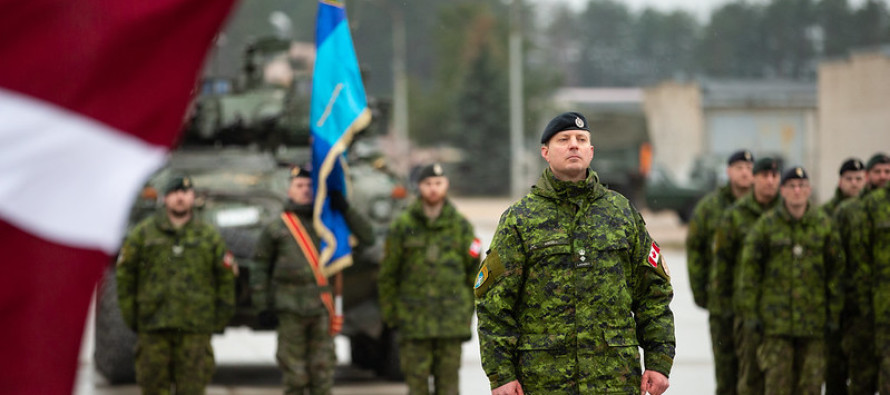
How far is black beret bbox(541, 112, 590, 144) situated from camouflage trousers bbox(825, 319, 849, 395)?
4.23 metres

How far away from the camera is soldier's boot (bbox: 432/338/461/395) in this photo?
9211 mm

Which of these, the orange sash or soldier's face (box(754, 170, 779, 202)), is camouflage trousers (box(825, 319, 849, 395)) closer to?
soldier's face (box(754, 170, 779, 202))

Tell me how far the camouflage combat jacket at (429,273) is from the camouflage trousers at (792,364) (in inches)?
74.7

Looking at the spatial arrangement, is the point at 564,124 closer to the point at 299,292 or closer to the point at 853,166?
the point at 299,292

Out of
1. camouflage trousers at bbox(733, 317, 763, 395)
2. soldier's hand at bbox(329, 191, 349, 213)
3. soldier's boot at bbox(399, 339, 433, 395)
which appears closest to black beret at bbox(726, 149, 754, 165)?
camouflage trousers at bbox(733, 317, 763, 395)

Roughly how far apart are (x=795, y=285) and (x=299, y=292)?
315 centimetres

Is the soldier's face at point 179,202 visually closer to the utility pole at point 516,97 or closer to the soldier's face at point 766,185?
the soldier's face at point 766,185

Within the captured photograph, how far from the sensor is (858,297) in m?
8.81

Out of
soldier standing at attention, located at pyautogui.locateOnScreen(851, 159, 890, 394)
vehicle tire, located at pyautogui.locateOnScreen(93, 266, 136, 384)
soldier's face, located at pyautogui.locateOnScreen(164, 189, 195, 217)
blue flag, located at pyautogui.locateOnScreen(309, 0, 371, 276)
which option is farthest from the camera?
vehicle tire, located at pyautogui.locateOnScreen(93, 266, 136, 384)

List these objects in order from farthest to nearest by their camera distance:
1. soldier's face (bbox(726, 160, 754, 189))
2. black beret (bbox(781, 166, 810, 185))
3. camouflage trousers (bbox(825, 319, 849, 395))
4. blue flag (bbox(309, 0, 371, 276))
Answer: soldier's face (bbox(726, 160, 754, 189)), camouflage trousers (bbox(825, 319, 849, 395)), black beret (bbox(781, 166, 810, 185)), blue flag (bbox(309, 0, 371, 276))

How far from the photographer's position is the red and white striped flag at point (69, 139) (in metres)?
2.45

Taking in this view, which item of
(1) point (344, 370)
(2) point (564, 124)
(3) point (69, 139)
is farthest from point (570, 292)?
(1) point (344, 370)

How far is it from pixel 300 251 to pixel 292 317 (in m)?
0.43

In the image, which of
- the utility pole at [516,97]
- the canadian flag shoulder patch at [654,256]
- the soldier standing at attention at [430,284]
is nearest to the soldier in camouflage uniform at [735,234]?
the soldier standing at attention at [430,284]
